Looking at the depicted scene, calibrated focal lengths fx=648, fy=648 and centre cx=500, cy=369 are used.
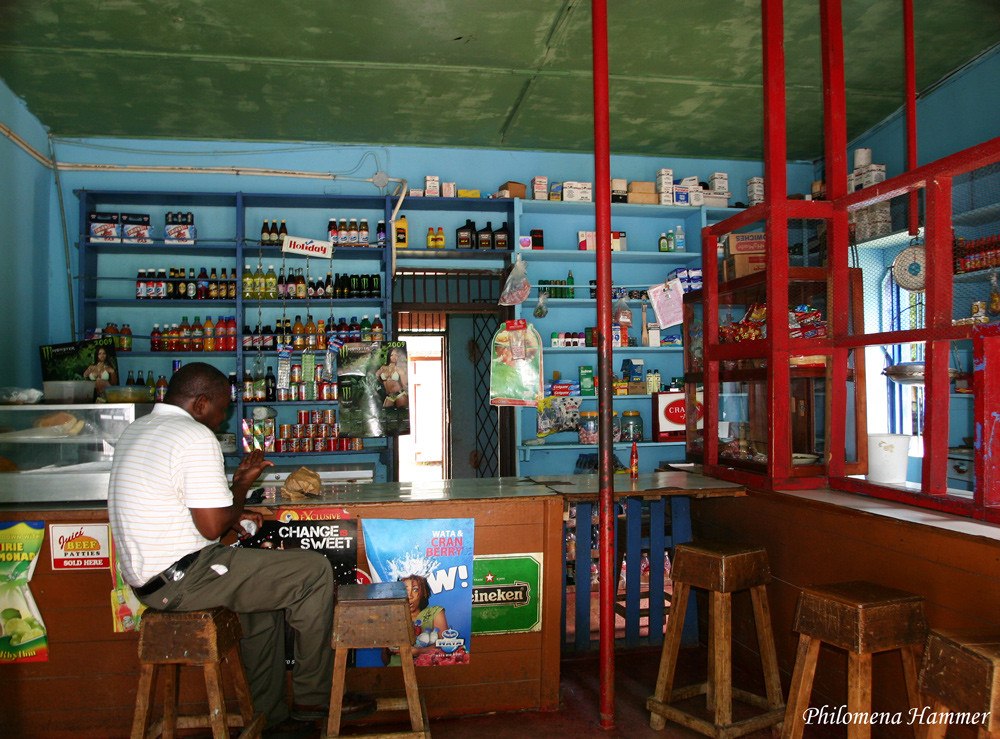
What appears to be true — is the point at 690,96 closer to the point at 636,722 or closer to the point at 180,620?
the point at 636,722

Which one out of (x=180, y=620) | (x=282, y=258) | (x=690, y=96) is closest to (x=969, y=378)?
(x=690, y=96)

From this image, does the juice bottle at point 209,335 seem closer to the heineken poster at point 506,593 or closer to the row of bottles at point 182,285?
the row of bottles at point 182,285

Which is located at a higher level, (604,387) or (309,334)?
(309,334)

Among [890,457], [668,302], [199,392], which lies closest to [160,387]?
[199,392]

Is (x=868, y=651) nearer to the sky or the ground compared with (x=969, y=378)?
nearer to the ground

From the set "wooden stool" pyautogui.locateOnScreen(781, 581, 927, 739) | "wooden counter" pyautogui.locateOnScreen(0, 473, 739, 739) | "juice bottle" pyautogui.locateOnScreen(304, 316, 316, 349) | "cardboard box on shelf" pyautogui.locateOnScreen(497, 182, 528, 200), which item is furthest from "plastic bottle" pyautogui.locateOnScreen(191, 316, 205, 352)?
"wooden stool" pyautogui.locateOnScreen(781, 581, 927, 739)

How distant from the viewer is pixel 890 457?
269 centimetres

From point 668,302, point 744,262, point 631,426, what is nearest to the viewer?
point 744,262

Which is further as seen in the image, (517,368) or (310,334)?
(310,334)

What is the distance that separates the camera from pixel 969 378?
3.91m

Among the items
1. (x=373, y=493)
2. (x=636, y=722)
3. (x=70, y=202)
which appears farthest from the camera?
(x=70, y=202)

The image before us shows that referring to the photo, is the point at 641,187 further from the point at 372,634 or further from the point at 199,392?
the point at 372,634

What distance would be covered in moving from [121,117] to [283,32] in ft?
6.60

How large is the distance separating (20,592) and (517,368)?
294 cm
